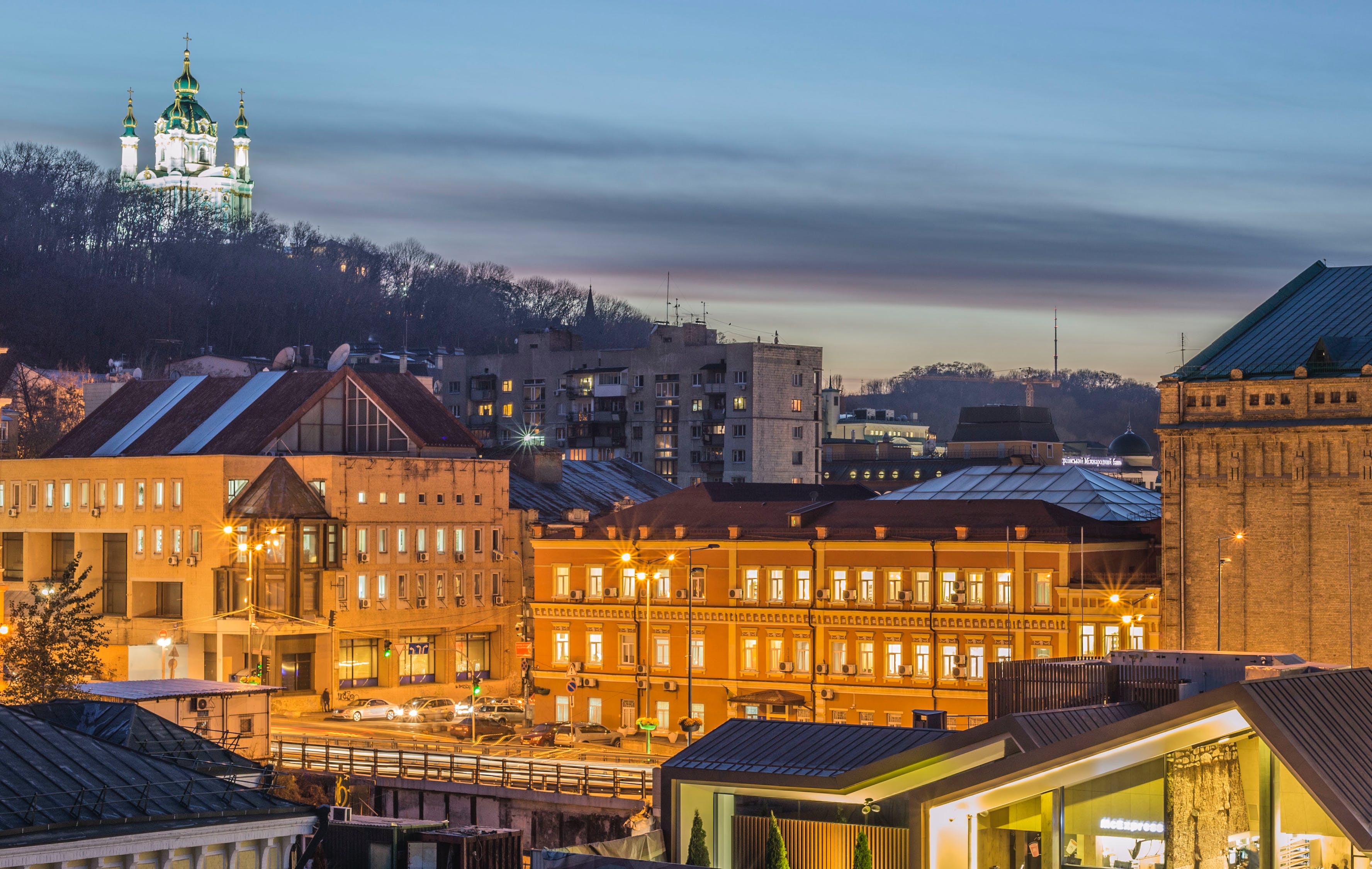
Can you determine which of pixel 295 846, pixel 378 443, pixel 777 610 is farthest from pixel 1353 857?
pixel 378 443

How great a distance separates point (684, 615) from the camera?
87.1 m

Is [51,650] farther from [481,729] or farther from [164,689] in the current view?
[481,729]

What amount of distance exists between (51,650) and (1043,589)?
133ft

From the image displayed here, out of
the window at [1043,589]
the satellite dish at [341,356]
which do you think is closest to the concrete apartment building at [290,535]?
the satellite dish at [341,356]

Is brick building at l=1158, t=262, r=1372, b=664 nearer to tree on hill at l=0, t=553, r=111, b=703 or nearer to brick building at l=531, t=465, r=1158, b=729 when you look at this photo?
brick building at l=531, t=465, r=1158, b=729

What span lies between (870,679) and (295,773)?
92.5ft

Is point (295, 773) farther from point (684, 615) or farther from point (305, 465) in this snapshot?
point (305, 465)

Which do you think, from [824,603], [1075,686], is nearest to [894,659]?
[824,603]

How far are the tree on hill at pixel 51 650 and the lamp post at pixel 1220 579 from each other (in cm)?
4470

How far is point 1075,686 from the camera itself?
47.8m

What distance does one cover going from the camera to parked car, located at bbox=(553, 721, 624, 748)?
262 feet

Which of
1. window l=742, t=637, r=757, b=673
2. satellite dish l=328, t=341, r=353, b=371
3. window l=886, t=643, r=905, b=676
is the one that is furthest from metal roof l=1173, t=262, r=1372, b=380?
satellite dish l=328, t=341, r=353, b=371

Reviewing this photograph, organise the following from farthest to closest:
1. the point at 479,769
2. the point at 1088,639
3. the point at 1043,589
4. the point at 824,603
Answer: the point at 824,603 < the point at 1043,589 < the point at 1088,639 < the point at 479,769

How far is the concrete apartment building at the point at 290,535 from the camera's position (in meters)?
101
